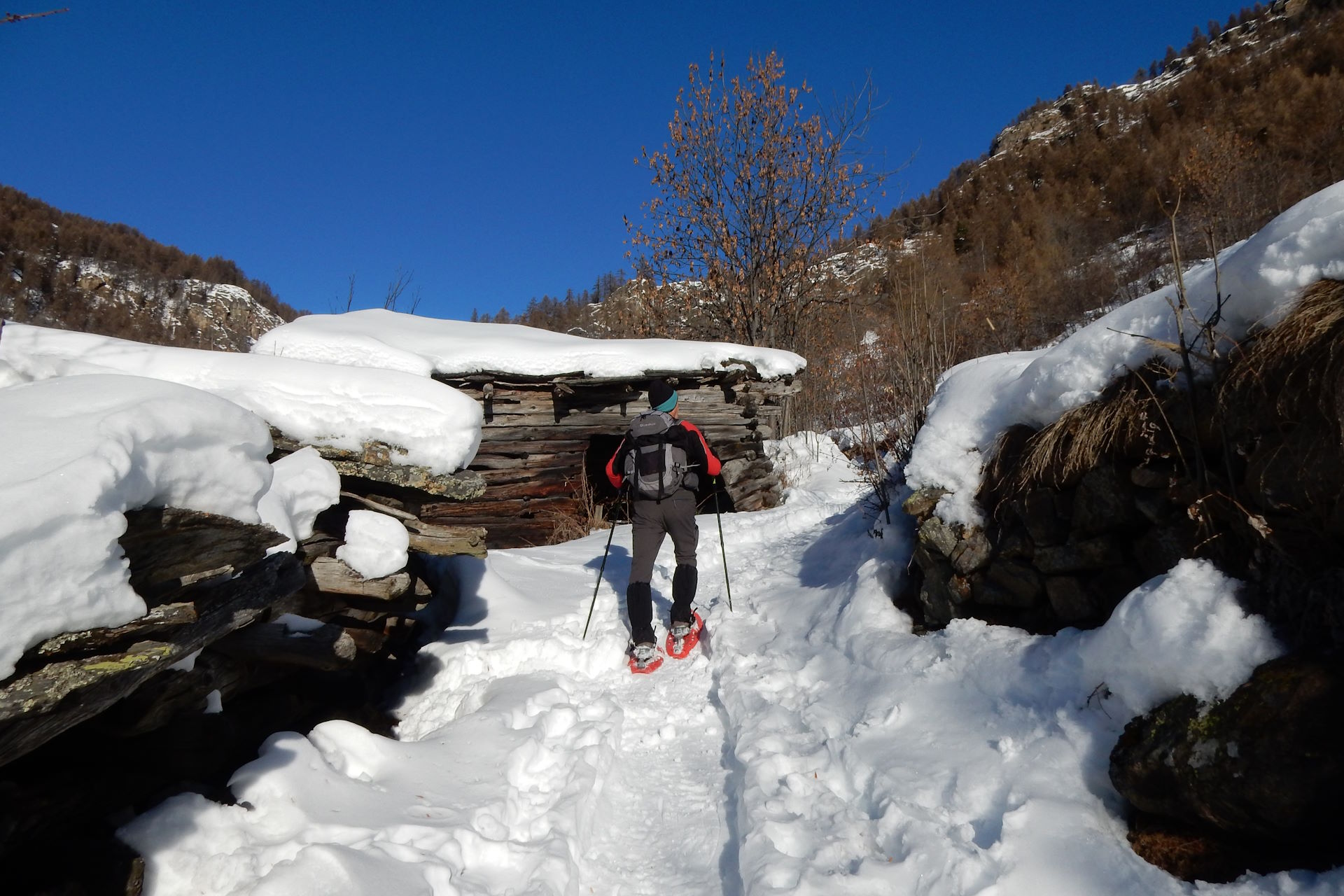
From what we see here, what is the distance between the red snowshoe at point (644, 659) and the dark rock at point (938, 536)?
6.84ft

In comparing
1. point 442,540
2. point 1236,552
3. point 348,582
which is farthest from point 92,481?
point 1236,552

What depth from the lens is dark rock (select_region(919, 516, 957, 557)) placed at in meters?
3.96

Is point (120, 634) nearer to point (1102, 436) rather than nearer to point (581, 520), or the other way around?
point (1102, 436)

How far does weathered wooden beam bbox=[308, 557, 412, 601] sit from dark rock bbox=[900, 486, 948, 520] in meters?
3.32

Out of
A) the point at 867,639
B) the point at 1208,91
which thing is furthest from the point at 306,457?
the point at 1208,91

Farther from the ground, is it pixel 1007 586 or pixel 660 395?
pixel 660 395

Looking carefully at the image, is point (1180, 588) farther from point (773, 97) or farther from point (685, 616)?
point (773, 97)

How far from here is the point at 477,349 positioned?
7629 millimetres

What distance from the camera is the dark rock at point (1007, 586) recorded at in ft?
11.3

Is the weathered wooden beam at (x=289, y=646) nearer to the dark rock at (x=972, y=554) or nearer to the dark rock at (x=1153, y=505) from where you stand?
the dark rock at (x=972, y=554)

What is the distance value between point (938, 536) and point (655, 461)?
7.11 ft

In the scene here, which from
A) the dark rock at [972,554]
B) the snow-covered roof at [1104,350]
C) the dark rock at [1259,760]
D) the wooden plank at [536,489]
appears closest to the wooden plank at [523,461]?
the wooden plank at [536,489]

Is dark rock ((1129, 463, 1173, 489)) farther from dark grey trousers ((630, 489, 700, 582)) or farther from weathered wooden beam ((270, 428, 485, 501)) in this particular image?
weathered wooden beam ((270, 428, 485, 501))

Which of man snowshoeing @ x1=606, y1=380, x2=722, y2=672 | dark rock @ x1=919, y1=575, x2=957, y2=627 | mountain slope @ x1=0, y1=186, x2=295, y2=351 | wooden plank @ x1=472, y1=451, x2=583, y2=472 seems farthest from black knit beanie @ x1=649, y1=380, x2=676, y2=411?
mountain slope @ x1=0, y1=186, x2=295, y2=351
